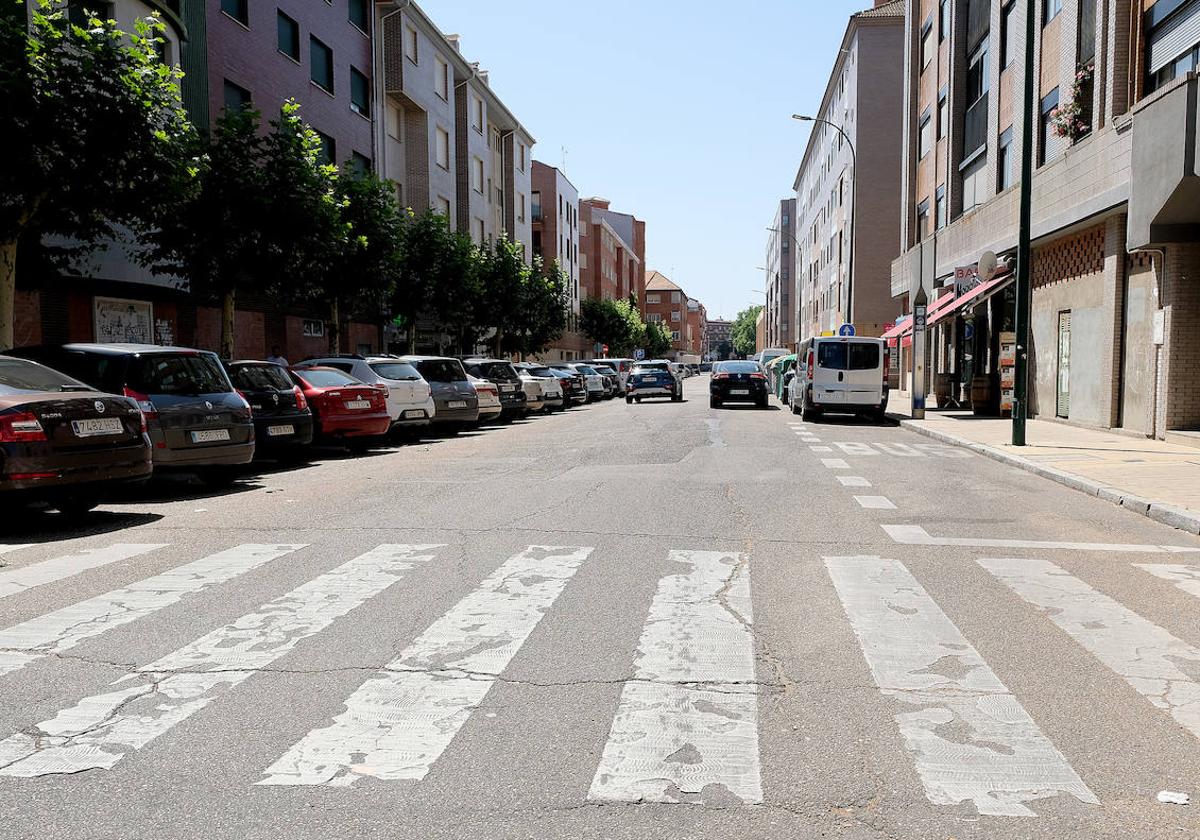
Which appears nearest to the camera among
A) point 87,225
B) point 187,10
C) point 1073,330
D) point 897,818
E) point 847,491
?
point 897,818

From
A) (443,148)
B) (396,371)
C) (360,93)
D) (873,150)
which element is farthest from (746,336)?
(396,371)

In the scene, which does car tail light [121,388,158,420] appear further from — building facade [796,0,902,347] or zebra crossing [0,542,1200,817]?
building facade [796,0,902,347]

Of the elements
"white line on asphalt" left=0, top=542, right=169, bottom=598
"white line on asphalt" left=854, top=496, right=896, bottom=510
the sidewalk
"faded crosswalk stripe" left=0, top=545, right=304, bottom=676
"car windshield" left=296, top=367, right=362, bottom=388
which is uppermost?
A: "car windshield" left=296, top=367, right=362, bottom=388

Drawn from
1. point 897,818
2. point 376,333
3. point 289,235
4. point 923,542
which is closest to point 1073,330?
point 923,542

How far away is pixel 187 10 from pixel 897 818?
23.9 meters

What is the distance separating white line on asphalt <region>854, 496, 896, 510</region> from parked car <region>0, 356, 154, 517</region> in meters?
6.64

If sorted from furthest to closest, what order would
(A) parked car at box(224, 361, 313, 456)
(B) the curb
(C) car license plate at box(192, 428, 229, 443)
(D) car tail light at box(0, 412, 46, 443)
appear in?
1. (A) parked car at box(224, 361, 313, 456)
2. (C) car license plate at box(192, 428, 229, 443)
3. (B) the curb
4. (D) car tail light at box(0, 412, 46, 443)

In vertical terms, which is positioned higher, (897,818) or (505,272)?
(505,272)

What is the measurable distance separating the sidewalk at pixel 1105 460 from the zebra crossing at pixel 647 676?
3.06m

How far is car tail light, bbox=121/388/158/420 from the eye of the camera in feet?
31.9

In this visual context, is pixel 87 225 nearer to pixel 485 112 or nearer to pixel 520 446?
pixel 520 446

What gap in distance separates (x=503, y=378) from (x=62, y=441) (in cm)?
1609

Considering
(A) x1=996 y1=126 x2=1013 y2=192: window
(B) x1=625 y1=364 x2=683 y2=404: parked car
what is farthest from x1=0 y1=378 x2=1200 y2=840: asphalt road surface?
(B) x1=625 y1=364 x2=683 y2=404: parked car

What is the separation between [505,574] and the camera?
6035 mm
